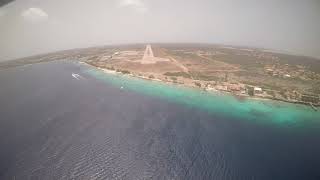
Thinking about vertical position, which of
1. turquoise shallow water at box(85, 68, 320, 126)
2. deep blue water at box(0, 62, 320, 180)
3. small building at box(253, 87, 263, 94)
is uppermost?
small building at box(253, 87, 263, 94)

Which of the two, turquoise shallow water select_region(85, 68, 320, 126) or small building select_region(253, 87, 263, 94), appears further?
small building select_region(253, 87, 263, 94)

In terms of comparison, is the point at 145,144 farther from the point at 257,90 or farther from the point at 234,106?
the point at 257,90

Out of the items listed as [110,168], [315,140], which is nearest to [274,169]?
[315,140]

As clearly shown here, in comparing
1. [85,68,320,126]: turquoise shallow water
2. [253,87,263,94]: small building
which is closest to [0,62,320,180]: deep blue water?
[85,68,320,126]: turquoise shallow water

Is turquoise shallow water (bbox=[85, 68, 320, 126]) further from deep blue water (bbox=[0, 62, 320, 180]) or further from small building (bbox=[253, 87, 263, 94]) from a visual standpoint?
small building (bbox=[253, 87, 263, 94])

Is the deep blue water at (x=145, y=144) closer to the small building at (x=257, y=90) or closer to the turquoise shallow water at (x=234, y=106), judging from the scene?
the turquoise shallow water at (x=234, y=106)
